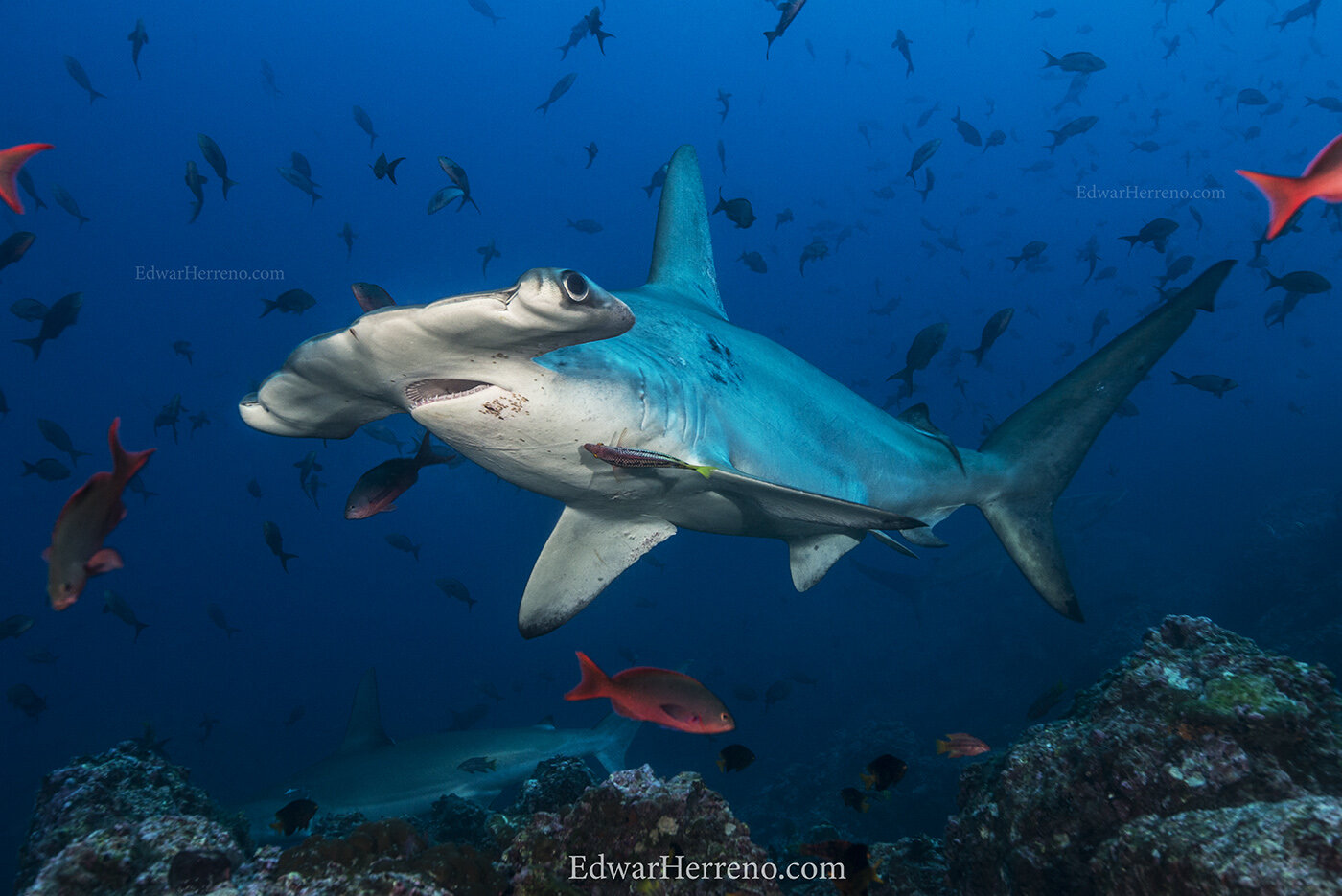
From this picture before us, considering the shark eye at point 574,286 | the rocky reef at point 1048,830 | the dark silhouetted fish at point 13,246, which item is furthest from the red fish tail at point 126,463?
the dark silhouetted fish at point 13,246

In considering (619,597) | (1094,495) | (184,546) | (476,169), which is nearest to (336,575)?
(184,546)

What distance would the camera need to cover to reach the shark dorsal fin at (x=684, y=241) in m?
4.55

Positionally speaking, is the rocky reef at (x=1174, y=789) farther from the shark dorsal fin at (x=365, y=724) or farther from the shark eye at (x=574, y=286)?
the shark dorsal fin at (x=365, y=724)

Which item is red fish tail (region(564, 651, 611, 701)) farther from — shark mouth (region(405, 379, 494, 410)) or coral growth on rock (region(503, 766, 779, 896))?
shark mouth (region(405, 379, 494, 410))

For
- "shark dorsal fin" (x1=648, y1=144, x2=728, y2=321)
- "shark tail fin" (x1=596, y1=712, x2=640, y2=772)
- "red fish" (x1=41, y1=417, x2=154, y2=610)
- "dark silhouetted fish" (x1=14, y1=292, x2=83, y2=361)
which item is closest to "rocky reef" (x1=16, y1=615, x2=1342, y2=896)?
"red fish" (x1=41, y1=417, x2=154, y2=610)

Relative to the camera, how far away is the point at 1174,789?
91.4 inches

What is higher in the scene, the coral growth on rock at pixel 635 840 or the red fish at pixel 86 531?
the red fish at pixel 86 531

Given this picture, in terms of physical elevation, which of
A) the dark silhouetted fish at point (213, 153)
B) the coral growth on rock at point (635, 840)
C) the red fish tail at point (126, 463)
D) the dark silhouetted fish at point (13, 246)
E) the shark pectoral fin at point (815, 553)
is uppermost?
the dark silhouetted fish at point (213, 153)

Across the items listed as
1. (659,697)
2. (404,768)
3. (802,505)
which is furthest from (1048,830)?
(404,768)

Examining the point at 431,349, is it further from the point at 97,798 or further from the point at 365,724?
the point at 365,724

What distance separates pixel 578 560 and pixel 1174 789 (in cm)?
296

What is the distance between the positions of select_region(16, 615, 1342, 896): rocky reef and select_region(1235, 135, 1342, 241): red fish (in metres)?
1.92

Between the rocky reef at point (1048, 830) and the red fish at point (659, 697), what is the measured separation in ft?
1.86

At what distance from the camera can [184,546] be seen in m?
75.3
